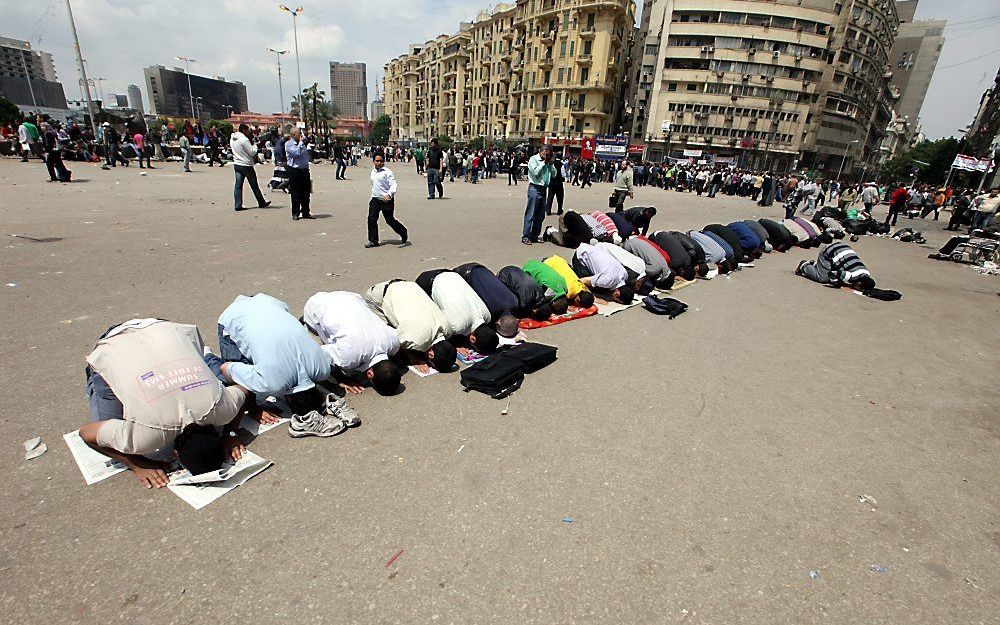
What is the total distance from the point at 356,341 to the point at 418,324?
0.54 meters

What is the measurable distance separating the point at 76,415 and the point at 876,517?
194 inches

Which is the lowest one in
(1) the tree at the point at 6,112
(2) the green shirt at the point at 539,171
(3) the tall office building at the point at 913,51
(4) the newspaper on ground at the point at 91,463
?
(4) the newspaper on ground at the point at 91,463

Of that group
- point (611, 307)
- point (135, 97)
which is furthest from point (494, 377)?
point (135, 97)

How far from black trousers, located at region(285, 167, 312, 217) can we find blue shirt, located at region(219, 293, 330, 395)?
23.7 feet

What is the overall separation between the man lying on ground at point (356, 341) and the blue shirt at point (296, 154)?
690 cm

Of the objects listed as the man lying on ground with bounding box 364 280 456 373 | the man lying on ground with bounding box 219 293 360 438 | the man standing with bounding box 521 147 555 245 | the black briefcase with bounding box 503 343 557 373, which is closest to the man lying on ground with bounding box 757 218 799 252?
the man standing with bounding box 521 147 555 245

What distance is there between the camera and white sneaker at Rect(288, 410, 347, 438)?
2.88 metres

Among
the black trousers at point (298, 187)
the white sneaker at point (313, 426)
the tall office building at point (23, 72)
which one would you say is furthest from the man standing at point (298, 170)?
the tall office building at point (23, 72)

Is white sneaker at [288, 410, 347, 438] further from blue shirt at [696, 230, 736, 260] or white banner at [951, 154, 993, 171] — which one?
white banner at [951, 154, 993, 171]

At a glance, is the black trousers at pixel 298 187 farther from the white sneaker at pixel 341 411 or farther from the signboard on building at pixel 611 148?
the signboard on building at pixel 611 148

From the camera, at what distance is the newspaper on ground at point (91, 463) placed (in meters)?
2.43

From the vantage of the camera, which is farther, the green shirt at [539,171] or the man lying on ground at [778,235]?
the man lying on ground at [778,235]

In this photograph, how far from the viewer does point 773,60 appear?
53.6m

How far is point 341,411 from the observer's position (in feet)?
9.98
